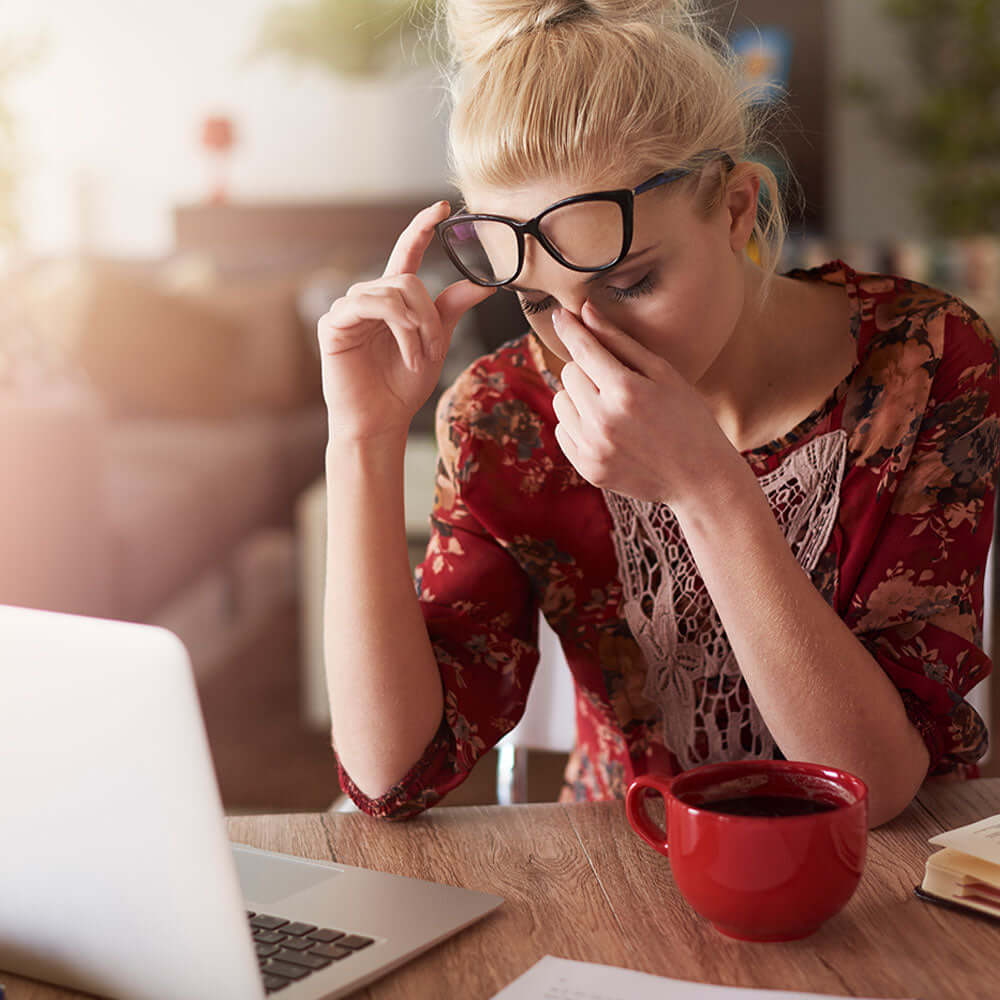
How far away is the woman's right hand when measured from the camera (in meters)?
0.95

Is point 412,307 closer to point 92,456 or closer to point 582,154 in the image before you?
point 582,154

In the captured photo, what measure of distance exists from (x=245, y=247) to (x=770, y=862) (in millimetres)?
5516

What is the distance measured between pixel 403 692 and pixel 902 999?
1.44ft

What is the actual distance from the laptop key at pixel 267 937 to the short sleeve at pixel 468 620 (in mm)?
255

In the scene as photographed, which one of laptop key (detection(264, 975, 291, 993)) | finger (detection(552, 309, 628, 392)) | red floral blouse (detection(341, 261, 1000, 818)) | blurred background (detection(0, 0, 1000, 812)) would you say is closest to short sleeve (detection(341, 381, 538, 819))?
red floral blouse (detection(341, 261, 1000, 818))

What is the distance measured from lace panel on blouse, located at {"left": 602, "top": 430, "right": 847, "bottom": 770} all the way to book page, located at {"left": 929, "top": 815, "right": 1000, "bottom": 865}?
0.36 m

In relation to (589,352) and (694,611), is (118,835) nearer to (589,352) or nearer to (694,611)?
(589,352)

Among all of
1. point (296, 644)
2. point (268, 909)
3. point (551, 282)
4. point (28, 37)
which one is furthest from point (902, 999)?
point (28, 37)

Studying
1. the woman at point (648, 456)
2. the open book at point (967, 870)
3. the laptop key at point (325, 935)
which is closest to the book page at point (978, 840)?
the open book at point (967, 870)

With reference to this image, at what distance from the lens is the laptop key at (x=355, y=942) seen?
2.24 ft

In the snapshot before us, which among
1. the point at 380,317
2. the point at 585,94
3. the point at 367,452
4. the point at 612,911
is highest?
the point at 585,94

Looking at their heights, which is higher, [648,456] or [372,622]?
[648,456]

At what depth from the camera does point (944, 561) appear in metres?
0.99

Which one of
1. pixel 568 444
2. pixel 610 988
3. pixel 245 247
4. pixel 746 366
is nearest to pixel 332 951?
pixel 610 988
